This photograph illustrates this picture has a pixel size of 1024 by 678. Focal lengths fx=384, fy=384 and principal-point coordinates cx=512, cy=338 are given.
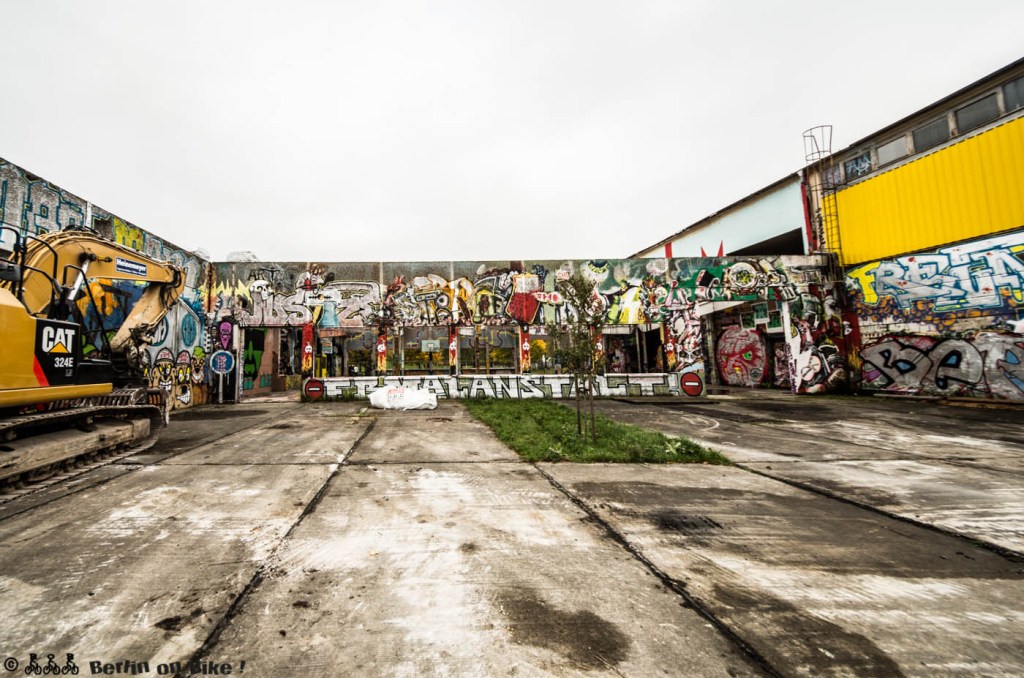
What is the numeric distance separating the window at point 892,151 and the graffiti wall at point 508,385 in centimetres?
1156

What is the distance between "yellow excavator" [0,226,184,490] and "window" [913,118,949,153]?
75.6 ft

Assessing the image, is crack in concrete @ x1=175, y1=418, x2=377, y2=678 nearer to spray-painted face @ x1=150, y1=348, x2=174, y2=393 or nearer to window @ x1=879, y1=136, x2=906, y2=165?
spray-painted face @ x1=150, y1=348, x2=174, y2=393

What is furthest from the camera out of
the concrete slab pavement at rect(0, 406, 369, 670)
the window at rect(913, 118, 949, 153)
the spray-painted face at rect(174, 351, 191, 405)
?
the window at rect(913, 118, 949, 153)

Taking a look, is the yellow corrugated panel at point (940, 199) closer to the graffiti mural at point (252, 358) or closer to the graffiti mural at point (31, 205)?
the graffiti mural at point (31, 205)

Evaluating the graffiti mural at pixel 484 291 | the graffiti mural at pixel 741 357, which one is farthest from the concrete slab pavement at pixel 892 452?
the graffiti mural at pixel 741 357

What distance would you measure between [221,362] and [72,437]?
11336 mm

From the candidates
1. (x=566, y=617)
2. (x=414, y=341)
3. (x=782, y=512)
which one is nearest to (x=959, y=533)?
(x=782, y=512)

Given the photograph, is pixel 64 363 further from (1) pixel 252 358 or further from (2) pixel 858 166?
(2) pixel 858 166

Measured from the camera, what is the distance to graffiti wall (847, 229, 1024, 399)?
39.4 ft

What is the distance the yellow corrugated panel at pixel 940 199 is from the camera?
11.9m

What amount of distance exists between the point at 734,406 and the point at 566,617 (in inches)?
522

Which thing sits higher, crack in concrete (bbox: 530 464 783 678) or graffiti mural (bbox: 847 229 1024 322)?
→ graffiti mural (bbox: 847 229 1024 322)

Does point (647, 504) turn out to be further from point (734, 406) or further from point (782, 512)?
point (734, 406)

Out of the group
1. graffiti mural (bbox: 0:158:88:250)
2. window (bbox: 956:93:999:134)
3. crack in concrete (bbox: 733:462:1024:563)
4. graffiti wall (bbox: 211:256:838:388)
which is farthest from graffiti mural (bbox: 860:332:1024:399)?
graffiti mural (bbox: 0:158:88:250)
